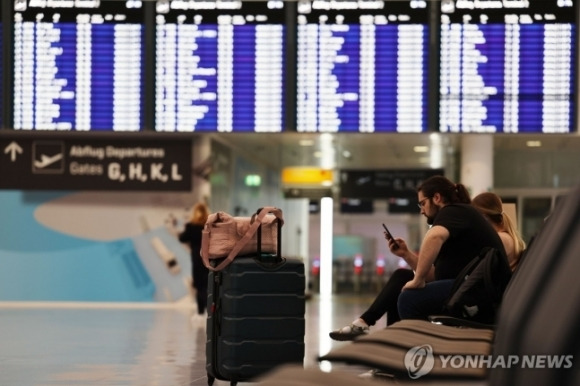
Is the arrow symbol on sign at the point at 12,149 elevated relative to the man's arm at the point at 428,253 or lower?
elevated

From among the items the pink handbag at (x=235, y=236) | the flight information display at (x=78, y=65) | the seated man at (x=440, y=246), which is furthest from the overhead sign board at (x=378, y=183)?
the pink handbag at (x=235, y=236)

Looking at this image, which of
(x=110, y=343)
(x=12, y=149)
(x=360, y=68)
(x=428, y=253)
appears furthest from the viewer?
(x=12, y=149)

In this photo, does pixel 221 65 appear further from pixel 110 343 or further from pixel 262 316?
pixel 262 316

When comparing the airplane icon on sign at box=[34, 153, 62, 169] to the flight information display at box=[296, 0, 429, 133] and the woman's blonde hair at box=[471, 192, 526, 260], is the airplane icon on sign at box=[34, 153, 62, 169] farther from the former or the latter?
the woman's blonde hair at box=[471, 192, 526, 260]

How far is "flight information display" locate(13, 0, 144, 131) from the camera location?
14.9 meters

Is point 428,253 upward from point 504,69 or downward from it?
downward

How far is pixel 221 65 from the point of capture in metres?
14.8

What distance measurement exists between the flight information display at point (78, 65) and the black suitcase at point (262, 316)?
8.71 m

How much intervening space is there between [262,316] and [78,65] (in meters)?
9.10

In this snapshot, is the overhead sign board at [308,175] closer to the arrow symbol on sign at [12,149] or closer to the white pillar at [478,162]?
the white pillar at [478,162]

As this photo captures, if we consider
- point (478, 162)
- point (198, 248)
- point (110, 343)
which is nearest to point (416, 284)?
point (110, 343)

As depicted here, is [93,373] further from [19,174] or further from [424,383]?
[19,174]

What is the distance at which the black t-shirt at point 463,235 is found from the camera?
22.7 feet

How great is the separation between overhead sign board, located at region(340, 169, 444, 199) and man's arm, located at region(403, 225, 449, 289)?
Answer: 16220 millimetres
